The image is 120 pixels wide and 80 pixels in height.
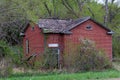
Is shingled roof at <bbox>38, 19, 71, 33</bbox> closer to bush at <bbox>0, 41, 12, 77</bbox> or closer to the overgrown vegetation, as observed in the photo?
the overgrown vegetation

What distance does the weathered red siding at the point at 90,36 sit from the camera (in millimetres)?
26580

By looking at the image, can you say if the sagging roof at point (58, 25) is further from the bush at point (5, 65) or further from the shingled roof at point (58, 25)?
the bush at point (5, 65)

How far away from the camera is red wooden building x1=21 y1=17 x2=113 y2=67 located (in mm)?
26656

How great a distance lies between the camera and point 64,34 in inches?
1039

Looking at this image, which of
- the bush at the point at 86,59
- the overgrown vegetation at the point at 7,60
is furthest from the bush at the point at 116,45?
the overgrown vegetation at the point at 7,60

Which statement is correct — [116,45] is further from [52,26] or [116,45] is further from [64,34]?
[64,34]

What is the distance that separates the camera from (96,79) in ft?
55.6

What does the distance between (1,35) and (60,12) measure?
20.5 meters

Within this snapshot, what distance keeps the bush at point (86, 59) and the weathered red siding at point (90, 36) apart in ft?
11.3

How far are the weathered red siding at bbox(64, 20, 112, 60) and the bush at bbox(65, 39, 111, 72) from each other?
11.3 ft

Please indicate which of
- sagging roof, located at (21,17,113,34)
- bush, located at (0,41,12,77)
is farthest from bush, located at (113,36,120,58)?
bush, located at (0,41,12,77)

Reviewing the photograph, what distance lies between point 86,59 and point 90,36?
5.70 m

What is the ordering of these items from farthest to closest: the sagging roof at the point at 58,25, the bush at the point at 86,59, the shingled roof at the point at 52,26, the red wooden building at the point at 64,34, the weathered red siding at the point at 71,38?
the shingled roof at the point at 52,26 → the sagging roof at the point at 58,25 → the red wooden building at the point at 64,34 → the weathered red siding at the point at 71,38 → the bush at the point at 86,59

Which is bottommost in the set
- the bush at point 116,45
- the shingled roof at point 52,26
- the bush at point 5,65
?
the bush at point 5,65
